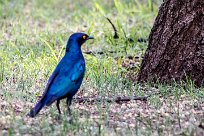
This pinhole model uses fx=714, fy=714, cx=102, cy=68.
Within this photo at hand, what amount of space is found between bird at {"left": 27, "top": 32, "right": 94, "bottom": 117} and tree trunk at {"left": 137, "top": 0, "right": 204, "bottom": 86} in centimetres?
111

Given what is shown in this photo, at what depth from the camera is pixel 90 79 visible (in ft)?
24.0

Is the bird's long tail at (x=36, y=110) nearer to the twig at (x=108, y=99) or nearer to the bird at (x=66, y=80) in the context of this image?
the bird at (x=66, y=80)

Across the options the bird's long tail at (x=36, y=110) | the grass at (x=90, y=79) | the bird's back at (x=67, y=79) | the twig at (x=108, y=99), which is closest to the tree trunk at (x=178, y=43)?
the grass at (x=90, y=79)

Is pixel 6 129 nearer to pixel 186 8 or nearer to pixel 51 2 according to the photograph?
pixel 186 8

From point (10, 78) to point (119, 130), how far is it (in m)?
2.08

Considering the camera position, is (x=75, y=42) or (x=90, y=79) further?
(x=90, y=79)

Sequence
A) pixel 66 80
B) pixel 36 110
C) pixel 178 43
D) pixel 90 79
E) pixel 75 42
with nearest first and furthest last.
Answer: pixel 36 110
pixel 66 80
pixel 75 42
pixel 178 43
pixel 90 79

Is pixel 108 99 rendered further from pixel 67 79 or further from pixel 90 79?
pixel 90 79

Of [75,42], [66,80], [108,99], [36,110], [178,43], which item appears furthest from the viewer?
[178,43]

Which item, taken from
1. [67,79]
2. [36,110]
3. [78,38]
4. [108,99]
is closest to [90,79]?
[108,99]

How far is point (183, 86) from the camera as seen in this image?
270 inches

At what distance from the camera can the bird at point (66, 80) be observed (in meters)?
5.64

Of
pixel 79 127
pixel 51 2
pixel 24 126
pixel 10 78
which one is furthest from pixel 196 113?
pixel 51 2

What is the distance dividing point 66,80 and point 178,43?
1.53 m
